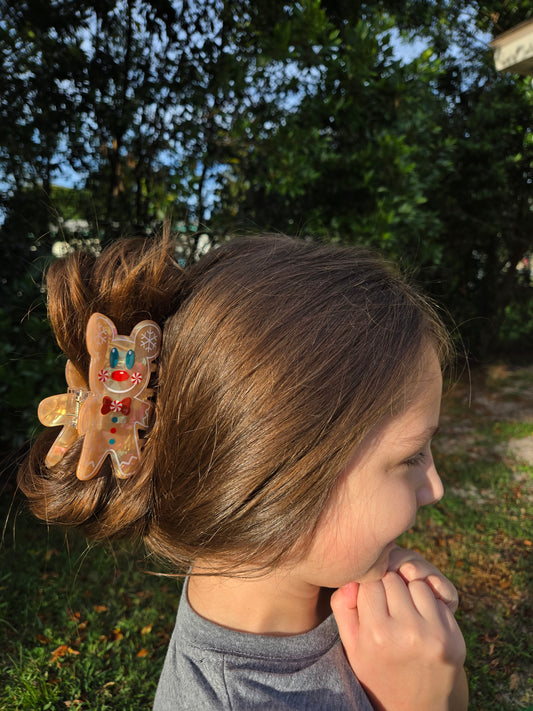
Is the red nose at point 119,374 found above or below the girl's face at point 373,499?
above

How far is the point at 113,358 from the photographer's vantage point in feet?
3.94

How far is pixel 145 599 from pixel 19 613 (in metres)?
0.69

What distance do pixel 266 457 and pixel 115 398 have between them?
37 centimetres

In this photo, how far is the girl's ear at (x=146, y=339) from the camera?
1.21 meters

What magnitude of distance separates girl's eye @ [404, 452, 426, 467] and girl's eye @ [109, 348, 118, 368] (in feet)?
2.27

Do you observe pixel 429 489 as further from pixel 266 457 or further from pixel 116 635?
pixel 116 635

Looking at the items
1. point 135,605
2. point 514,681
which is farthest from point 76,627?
point 514,681

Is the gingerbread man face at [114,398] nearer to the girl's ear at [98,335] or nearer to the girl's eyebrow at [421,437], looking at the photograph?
the girl's ear at [98,335]

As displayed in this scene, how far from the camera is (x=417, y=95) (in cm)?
407

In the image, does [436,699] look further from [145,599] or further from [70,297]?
[145,599]

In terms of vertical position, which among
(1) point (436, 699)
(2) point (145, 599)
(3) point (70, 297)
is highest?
(3) point (70, 297)

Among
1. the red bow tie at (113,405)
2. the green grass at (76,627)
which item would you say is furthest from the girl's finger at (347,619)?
the green grass at (76,627)

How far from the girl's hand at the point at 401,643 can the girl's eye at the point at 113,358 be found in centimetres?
79

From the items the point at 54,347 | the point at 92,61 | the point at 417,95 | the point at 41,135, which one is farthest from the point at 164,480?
the point at 417,95
